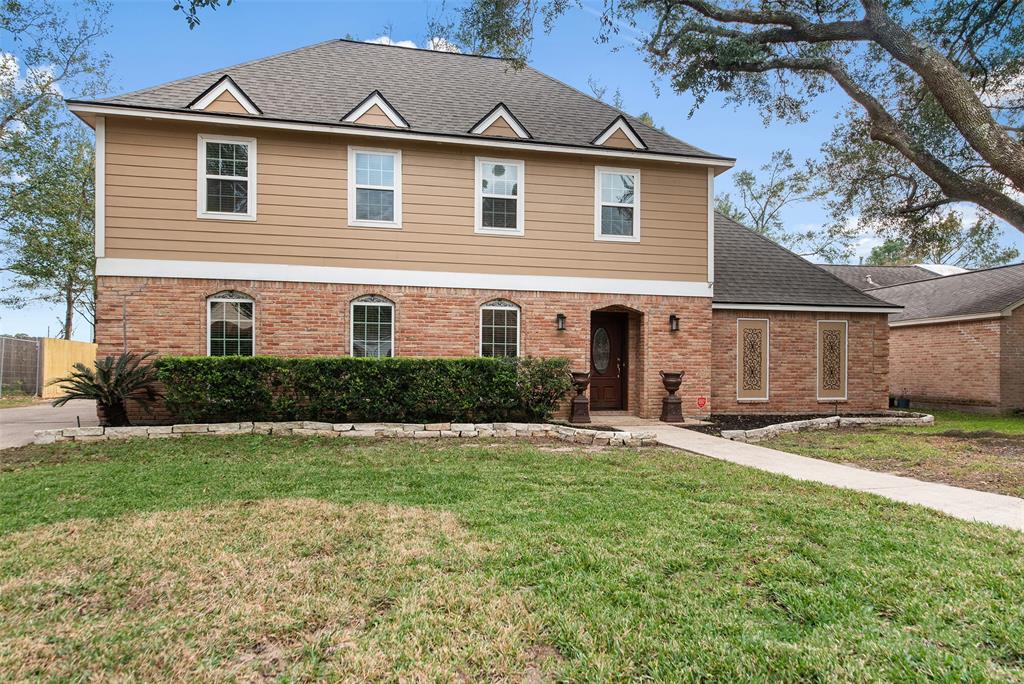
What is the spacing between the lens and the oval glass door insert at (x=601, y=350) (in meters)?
12.5

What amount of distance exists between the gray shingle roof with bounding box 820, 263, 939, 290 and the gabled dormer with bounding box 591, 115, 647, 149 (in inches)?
699

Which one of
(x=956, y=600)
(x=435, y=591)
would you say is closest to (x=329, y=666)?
(x=435, y=591)

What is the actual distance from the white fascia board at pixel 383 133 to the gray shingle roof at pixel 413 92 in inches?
6.5

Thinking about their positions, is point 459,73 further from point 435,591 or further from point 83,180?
point 83,180

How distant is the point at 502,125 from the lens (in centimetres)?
1151

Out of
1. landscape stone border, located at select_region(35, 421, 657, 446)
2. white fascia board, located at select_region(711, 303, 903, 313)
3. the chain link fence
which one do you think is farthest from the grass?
the chain link fence

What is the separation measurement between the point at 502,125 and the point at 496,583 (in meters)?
10.1

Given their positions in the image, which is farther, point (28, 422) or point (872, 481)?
point (28, 422)

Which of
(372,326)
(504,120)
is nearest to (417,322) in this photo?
(372,326)

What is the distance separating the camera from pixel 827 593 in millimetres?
3215

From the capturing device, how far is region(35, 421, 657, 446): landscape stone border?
881 cm

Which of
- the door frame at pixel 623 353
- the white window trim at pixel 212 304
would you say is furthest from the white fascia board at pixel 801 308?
the white window trim at pixel 212 304

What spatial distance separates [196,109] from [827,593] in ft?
37.9

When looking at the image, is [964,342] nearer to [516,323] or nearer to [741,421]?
[741,421]
